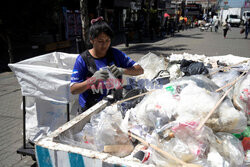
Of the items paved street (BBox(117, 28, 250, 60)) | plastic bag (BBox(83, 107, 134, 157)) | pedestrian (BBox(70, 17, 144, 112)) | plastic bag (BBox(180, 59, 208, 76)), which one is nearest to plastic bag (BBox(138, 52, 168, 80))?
plastic bag (BBox(180, 59, 208, 76))

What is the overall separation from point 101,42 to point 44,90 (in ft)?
2.92

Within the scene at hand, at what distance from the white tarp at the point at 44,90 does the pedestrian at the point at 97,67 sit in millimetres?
309

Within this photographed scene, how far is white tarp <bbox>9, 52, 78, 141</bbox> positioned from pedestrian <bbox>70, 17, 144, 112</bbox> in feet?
1.01

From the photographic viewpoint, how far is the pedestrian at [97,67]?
6.05ft

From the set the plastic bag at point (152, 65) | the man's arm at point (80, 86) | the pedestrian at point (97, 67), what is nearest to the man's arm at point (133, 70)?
the pedestrian at point (97, 67)

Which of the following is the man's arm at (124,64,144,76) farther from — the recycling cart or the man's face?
the recycling cart

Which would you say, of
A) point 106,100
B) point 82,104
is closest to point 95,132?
point 106,100

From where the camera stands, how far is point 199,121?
4.13 feet

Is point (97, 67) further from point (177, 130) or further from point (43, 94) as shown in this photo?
point (177, 130)

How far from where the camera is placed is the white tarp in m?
2.24

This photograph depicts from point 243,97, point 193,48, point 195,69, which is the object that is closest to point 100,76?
point 243,97

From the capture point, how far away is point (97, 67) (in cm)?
202

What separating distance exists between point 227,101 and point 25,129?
2.52 metres

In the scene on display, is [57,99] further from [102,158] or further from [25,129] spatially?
[102,158]
